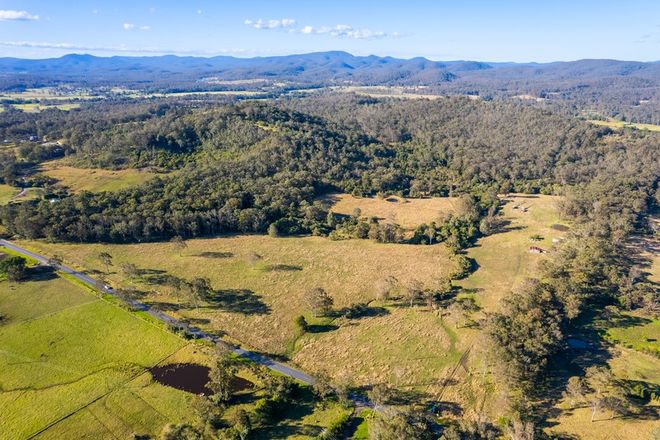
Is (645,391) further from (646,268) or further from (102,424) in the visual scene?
(102,424)

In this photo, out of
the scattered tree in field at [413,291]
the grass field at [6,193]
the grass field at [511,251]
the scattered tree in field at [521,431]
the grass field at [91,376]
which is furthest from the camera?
the grass field at [6,193]

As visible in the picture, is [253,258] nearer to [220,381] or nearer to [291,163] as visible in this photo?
[220,381]

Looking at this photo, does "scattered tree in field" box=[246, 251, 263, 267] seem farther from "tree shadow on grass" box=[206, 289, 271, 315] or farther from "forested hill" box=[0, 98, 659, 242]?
"forested hill" box=[0, 98, 659, 242]

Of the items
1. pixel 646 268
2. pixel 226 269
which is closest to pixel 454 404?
pixel 226 269

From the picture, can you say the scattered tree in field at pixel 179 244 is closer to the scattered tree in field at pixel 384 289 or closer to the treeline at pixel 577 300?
the scattered tree in field at pixel 384 289

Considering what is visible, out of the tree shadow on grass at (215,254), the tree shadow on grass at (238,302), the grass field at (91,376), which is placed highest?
the tree shadow on grass at (215,254)

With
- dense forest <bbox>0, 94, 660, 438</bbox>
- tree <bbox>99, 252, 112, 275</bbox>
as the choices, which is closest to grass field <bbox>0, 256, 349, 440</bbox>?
tree <bbox>99, 252, 112, 275</bbox>

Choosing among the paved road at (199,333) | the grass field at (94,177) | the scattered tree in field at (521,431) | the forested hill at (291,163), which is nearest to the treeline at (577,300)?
the scattered tree in field at (521,431)

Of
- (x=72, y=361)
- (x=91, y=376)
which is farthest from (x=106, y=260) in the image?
(x=91, y=376)
